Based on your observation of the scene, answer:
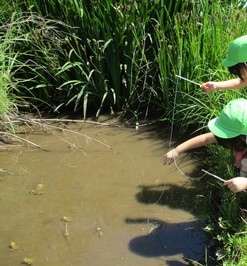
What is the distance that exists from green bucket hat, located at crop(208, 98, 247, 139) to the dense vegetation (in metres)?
0.92

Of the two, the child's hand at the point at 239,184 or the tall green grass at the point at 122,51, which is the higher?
the tall green grass at the point at 122,51

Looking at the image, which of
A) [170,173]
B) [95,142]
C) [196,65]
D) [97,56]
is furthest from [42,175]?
[196,65]

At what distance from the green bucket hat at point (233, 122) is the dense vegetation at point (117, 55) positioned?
36.4 inches

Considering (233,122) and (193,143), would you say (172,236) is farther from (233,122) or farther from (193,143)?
(233,122)

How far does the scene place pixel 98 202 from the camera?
3.22 m

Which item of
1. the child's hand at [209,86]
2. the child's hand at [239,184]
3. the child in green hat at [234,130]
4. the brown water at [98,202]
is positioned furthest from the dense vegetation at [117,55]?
the child's hand at [239,184]

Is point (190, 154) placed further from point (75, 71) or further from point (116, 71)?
point (75, 71)

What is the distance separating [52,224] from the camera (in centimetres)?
302

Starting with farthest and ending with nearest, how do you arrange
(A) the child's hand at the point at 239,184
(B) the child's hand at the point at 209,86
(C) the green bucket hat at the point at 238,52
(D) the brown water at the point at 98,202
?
(B) the child's hand at the point at 209,86
(D) the brown water at the point at 98,202
(C) the green bucket hat at the point at 238,52
(A) the child's hand at the point at 239,184

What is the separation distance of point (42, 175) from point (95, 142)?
1.97ft

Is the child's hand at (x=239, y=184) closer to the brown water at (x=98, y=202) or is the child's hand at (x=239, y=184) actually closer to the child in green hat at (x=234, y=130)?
the child in green hat at (x=234, y=130)

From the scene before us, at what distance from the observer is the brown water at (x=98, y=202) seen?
9.09ft

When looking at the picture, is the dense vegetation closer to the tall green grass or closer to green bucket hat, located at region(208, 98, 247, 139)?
the tall green grass

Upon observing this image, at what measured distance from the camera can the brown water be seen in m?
2.77
